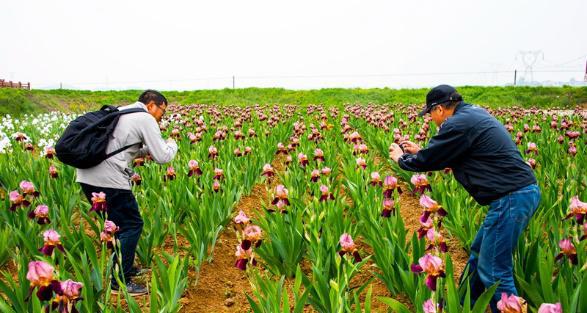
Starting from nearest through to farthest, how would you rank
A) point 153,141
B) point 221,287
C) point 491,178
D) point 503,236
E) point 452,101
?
point 503,236
point 491,178
point 452,101
point 153,141
point 221,287

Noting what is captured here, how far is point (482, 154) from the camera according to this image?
288 cm

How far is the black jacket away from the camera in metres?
2.84

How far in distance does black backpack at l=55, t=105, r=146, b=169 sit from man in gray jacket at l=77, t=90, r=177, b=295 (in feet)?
0.18

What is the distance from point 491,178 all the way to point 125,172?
2.58 m

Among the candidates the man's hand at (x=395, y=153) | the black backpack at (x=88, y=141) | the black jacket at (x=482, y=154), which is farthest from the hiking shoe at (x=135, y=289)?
the black jacket at (x=482, y=154)

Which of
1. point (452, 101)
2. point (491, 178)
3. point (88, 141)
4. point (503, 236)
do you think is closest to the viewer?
point (503, 236)

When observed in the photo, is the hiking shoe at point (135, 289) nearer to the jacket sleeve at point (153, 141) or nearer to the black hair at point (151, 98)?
the jacket sleeve at point (153, 141)

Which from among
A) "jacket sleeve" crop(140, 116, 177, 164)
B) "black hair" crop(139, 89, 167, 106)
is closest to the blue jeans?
"jacket sleeve" crop(140, 116, 177, 164)

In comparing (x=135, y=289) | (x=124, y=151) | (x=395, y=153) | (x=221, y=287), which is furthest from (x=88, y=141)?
(x=395, y=153)

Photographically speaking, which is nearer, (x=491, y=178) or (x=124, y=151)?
(x=491, y=178)

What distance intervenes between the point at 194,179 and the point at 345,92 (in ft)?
65.8

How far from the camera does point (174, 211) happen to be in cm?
441

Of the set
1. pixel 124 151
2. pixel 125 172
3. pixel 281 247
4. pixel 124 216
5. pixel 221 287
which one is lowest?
pixel 221 287

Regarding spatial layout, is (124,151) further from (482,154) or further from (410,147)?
(482,154)
